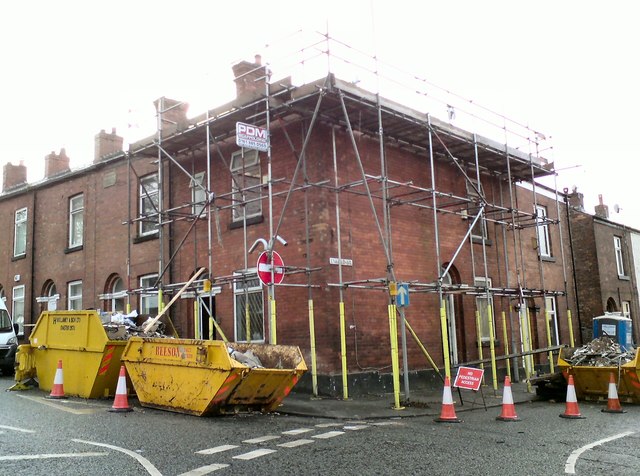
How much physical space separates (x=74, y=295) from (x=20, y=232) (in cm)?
521

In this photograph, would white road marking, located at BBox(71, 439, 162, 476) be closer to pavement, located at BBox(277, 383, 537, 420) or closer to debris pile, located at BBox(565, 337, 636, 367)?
pavement, located at BBox(277, 383, 537, 420)

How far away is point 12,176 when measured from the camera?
26.5 metres

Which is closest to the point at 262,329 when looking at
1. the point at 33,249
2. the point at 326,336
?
the point at 326,336

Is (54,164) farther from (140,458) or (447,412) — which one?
(140,458)

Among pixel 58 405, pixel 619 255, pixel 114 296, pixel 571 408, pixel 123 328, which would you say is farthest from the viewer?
pixel 619 255

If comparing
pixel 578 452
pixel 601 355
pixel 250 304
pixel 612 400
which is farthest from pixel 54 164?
pixel 578 452

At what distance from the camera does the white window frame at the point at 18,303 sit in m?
23.1

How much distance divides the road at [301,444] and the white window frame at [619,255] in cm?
1567

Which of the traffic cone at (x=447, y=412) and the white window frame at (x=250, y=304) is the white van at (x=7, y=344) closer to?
the white window frame at (x=250, y=304)

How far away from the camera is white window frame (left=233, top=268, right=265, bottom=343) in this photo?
1477cm

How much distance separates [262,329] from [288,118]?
5.02 metres

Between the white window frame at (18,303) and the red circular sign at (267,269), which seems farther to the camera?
the white window frame at (18,303)

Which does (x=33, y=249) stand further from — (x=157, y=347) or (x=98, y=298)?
(x=157, y=347)

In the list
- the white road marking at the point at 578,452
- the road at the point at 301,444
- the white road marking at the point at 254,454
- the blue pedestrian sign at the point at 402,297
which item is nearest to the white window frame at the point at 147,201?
the road at the point at 301,444
